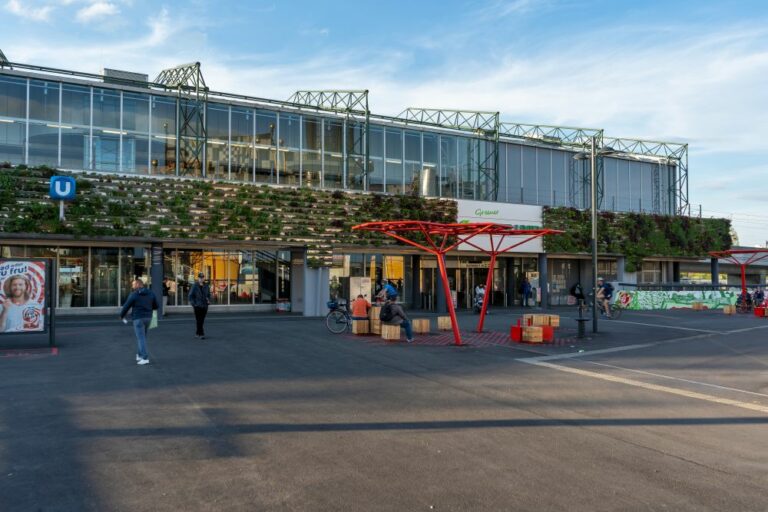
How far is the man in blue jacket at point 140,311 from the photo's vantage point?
40.5 feet

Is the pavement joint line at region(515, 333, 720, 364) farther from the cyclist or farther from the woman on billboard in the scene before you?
the woman on billboard

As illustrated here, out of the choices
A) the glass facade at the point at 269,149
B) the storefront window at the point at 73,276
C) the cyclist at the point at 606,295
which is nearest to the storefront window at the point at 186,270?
the storefront window at the point at 73,276

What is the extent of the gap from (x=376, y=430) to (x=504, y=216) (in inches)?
1091

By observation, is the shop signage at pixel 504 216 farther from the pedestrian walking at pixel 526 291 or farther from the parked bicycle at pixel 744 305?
the parked bicycle at pixel 744 305

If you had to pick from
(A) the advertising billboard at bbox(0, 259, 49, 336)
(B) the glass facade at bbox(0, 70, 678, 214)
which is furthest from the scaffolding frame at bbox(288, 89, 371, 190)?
(A) the advertising billboard at bbox(0, 259, 49, 336)

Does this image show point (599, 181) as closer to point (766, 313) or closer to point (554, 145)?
point (554, 145)

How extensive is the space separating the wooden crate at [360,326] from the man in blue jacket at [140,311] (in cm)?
710

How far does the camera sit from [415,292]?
1320 inches

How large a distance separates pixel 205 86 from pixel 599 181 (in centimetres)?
2726

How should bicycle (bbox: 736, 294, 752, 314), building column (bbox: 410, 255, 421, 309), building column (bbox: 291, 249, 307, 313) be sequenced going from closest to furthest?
building column (bbox: 291, 249, 307, 313) < bicycle (bbox: 736, 294, 752, 314) < building column (bbox: 410, 255, 421, 309)

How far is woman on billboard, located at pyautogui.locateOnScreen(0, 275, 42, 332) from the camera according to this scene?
14.4 m

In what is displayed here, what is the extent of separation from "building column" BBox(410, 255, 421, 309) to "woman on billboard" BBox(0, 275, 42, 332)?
21278 millimetres

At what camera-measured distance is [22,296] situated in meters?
14.6

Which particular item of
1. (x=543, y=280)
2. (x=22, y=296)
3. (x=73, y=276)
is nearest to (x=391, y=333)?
(x=22, y=296)
